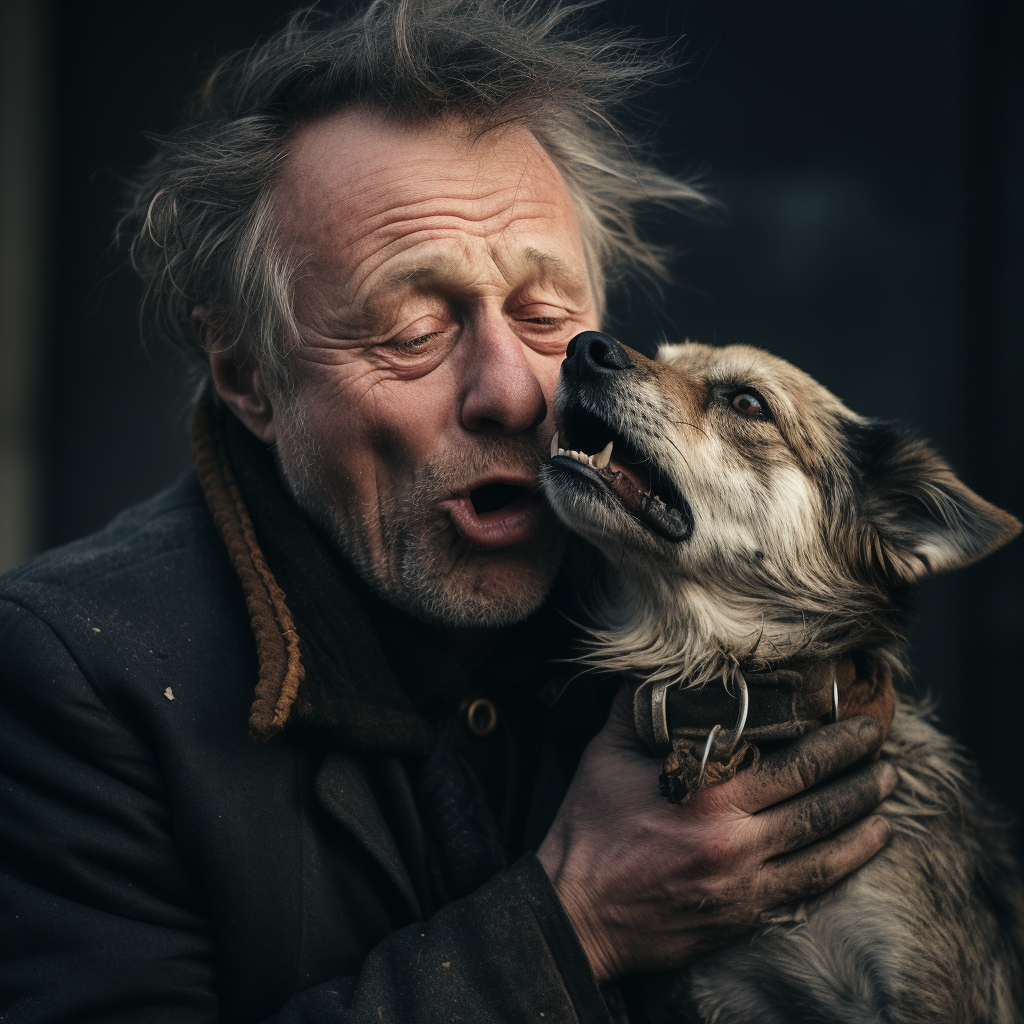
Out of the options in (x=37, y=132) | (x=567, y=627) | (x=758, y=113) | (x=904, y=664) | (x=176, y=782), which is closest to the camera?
(x=176, y=782)

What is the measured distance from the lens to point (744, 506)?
1.99m

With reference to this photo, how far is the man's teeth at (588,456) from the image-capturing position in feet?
6.21

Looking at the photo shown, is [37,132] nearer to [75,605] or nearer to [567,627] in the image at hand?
[75,605]

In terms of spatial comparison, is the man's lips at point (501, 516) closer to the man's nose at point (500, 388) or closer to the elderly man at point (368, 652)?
the elderly man at point (368, 652)

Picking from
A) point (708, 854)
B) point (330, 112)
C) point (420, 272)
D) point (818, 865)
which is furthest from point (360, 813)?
point (330, 112)

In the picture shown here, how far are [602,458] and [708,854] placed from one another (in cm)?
87

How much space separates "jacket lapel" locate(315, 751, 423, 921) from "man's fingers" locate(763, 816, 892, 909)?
0.73 metres

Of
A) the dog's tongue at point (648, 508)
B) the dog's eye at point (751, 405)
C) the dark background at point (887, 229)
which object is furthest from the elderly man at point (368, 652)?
the dark background at point (887, 229)

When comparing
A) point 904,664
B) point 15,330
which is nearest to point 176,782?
point 904,664

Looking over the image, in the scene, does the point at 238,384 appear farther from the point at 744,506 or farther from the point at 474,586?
the point at 744,506

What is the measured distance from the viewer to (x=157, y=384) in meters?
4.77

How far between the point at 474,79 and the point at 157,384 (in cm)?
328

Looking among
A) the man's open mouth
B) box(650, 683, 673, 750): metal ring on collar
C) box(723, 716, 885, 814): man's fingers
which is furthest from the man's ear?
box(723, 716, 885, 814): man's fingers

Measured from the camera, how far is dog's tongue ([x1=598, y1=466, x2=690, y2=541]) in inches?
74.1
